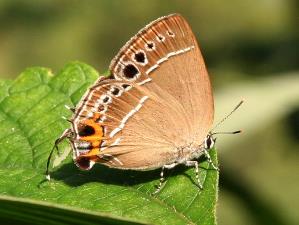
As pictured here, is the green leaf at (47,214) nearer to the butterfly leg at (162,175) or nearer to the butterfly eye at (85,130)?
the butterfly leg at (162,175)

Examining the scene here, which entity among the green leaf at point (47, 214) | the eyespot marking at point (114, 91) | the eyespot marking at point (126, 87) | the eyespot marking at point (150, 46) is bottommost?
the green leaf at point (47, 214)

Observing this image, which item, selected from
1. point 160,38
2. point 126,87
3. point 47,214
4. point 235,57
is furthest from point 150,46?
point 235,57

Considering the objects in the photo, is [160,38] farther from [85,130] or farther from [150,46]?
[85,130]

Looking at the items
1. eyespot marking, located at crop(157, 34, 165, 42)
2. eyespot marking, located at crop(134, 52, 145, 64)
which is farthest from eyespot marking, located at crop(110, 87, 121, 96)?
eyespot marking, located at crop(157, 34, 165, 42)

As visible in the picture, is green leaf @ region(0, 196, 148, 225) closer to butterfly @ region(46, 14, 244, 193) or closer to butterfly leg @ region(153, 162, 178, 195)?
butterfly leg @ region(153, 162, 178, 195)

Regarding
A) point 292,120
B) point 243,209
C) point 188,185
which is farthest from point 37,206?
point 292,120

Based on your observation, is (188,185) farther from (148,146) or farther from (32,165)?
(32,165)

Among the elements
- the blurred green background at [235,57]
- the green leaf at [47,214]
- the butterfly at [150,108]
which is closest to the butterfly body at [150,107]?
the butterfly at [150,108]

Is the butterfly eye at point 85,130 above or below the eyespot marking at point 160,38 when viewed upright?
below
